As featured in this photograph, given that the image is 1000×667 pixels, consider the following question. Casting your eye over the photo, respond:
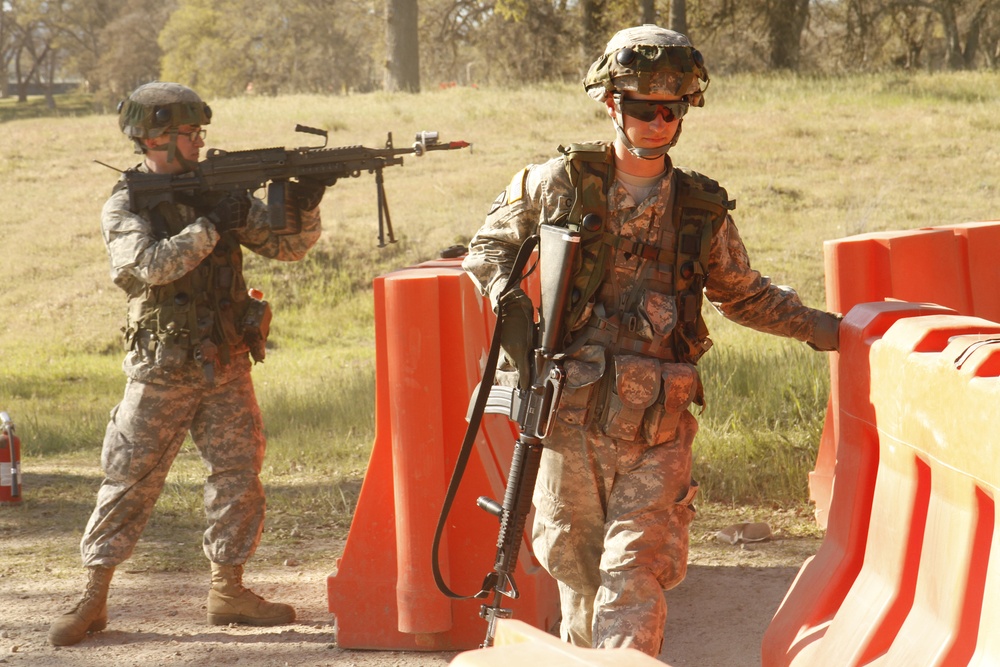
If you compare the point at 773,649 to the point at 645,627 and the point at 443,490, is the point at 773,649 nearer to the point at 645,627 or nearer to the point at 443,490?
the point at 645,627

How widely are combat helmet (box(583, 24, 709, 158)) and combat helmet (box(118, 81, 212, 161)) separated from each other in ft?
6.94

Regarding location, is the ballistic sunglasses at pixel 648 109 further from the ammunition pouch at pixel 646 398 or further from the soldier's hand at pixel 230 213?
the soldier's hand at pixel 230 213

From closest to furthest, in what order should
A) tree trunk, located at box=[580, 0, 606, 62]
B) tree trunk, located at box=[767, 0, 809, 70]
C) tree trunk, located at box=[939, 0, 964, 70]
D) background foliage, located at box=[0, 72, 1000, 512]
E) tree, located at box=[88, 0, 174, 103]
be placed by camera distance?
background foliage, located at box=[0, 72, 1000, 512]
tree trunk, located at box=[767, 0, 809, 70]
tree trunk, located at box=[580, 0, 606, 62]
tree trunk, located at box=[939, 0, 964, 70]
tree, located at box=[88, 0, 174, 103]

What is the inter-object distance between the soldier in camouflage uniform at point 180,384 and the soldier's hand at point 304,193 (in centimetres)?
6

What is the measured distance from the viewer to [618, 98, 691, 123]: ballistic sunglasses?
124 inches

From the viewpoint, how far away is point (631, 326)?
3.20 metres

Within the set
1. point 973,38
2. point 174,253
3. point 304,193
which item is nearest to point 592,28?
point 973,38

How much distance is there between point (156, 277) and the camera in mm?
4492

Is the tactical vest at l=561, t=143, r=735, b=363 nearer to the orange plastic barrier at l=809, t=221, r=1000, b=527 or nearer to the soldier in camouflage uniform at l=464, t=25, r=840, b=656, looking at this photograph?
the soldier in camouflage uniform at l=464, t=25, r=840, b=656

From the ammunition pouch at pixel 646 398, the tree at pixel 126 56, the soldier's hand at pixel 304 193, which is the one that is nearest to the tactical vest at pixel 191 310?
the soldier's hand at pixel 304 193

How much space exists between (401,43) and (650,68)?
2058 centimetres

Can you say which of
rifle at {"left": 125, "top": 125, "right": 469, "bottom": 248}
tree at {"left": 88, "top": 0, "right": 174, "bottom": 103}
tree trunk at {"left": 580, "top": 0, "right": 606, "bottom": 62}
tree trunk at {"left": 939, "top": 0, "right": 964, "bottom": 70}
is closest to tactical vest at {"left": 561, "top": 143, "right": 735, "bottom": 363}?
rifle at {"left": 125, "top": 125, "right": 469, "bottom": 248}

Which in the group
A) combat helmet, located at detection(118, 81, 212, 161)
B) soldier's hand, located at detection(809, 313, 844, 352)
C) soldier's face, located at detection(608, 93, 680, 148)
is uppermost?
combat helmet, located at detection(118, 81, 212, 161)

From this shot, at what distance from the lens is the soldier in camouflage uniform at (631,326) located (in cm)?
315
